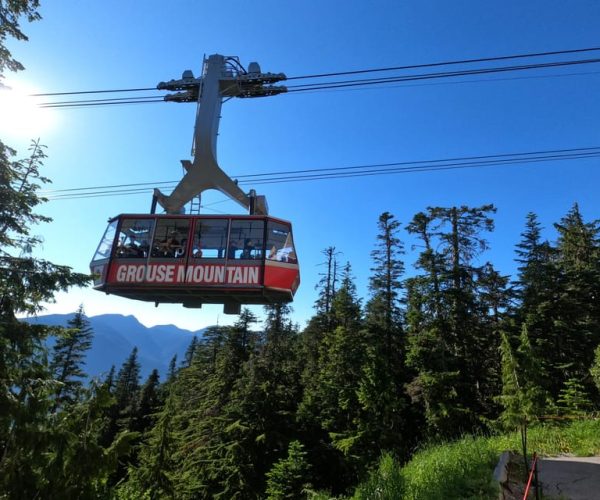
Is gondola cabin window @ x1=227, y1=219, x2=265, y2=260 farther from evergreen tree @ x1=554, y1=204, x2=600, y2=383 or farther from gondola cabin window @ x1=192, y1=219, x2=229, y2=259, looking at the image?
evergreen tree @ x1=554, y1=204, x2=600, y2=383

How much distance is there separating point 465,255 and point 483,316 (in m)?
5.60

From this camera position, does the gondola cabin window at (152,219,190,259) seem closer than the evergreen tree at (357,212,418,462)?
Yes

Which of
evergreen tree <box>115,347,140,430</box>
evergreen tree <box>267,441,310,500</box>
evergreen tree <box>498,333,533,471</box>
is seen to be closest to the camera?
evergreen tree <box>498,333,533,471</box>

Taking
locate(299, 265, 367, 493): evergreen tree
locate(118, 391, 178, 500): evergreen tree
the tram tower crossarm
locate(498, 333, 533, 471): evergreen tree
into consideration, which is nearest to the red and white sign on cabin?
the tram tower crossarm

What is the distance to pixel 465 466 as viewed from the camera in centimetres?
1042

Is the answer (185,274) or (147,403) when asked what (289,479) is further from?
(147,403)

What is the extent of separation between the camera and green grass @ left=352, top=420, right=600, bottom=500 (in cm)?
923

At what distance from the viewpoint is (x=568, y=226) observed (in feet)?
152

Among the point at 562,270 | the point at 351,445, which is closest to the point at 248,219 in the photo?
the point at 351,445

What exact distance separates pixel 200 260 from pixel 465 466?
904 cm

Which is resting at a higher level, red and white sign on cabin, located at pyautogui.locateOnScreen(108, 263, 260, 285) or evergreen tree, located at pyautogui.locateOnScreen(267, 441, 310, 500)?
red and white sign on cabin, located at pyautogui.locateOnScreen(108, 263, 260, 285)

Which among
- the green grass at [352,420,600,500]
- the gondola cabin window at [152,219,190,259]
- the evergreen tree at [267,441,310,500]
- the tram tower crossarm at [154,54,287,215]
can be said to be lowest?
the evergreen tree at [267,441,310,500]

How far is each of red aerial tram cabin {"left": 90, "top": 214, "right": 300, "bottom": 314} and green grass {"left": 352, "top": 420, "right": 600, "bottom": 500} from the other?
224 inches

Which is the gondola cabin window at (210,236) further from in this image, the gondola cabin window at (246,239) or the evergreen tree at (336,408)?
the evergreen tree at (336,408)
